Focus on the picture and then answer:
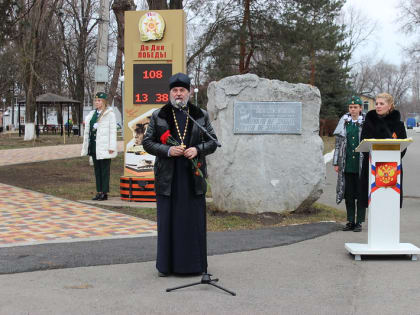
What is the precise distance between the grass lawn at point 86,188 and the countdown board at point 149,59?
76.0 inches

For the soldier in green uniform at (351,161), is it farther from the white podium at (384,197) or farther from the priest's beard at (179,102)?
the priest's beard at (179,102)

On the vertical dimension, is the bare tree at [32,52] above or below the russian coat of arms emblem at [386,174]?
above

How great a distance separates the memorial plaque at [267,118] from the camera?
9.62 m

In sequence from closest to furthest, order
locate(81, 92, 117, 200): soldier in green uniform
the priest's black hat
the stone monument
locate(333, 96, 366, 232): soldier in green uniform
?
the priest's black hat, locate(333, 96, 366, 232): soldier in green uniform, the stone monument, locate(81, 92, 117, 200): soldier in green uniform

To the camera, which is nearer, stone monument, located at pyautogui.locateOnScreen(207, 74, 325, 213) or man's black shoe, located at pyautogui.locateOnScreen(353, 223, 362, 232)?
man's black shoe, located at pyautogui.locateOnScreen(353, 223, 362, 232)

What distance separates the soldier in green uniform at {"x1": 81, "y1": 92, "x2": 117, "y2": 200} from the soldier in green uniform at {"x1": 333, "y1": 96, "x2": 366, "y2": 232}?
4326mm

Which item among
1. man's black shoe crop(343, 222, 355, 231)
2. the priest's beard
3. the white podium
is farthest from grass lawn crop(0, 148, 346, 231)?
the priest's beard

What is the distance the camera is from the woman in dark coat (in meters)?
7.07

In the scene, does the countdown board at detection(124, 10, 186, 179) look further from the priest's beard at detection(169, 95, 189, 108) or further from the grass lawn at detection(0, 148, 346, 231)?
the priest's beard at detection(169, 95, 189, 108)

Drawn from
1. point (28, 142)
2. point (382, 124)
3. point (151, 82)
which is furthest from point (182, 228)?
point (28, 142)

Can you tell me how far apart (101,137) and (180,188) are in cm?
537

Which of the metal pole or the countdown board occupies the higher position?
the metal pole

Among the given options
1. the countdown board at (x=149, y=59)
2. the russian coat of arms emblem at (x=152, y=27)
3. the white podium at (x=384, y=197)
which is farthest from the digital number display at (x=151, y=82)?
the white podium at (x=384, y=197)

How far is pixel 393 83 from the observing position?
122 m
